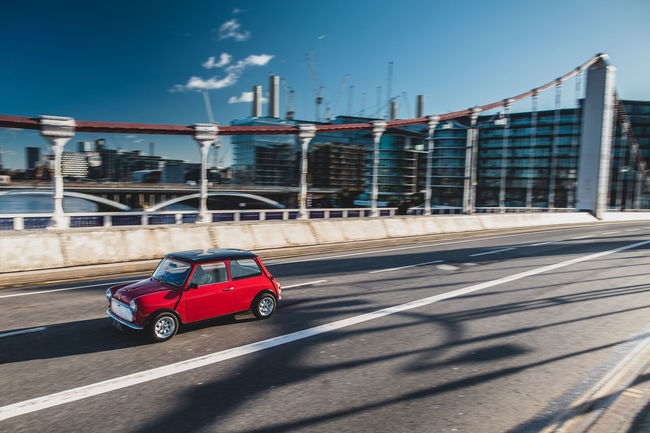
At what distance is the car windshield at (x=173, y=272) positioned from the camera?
7090 millimetres

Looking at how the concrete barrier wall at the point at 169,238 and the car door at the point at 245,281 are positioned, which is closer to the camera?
the car door at the point at 245,281

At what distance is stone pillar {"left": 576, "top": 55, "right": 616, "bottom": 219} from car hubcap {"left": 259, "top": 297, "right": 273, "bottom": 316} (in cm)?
4172

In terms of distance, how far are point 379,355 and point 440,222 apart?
63.8ft

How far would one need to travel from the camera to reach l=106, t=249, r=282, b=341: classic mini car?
6.53 meters

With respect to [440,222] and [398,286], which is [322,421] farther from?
[440,222]

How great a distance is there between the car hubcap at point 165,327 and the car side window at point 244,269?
1.36 m

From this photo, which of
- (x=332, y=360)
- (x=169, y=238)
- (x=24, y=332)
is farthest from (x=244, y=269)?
(x=169, y=238)

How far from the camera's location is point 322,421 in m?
4.41

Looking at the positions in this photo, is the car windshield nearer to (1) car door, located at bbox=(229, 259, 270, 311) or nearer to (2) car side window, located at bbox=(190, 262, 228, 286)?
(2) car side window, located at bbox=(190, 262, 228, 286)

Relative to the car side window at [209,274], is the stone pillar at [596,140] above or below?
above

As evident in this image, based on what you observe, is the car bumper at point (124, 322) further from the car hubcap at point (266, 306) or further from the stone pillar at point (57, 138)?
the stone pillar at point (57, 138)

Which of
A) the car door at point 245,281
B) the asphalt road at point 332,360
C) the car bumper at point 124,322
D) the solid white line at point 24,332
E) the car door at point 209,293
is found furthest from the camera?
the car door at point 245,281

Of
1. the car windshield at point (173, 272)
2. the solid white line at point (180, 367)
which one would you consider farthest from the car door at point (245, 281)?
the solid white line at point (180, 367)

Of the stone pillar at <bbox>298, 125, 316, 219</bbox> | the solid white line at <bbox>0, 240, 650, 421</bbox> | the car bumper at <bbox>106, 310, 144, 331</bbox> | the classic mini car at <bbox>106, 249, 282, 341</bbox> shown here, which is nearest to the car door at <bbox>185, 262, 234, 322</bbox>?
the classic mini car at <bbox>106, 249, 282, 341</bbox>
